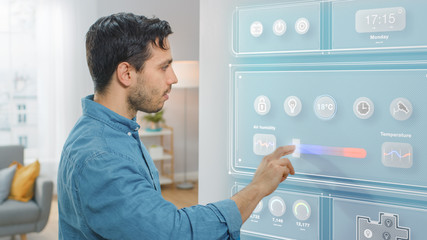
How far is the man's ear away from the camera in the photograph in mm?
1139

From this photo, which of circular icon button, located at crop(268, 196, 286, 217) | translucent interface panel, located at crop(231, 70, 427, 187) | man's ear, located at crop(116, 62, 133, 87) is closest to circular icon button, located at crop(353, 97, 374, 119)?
translucent interface panel, located at crop(231, 70, 427, 187)

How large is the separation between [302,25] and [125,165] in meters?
0.64

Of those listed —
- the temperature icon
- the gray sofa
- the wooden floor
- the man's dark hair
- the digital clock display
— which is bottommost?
the wooden floor

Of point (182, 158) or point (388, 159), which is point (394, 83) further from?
point (182, 158)

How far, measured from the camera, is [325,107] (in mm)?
1321

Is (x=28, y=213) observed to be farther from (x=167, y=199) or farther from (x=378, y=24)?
(x=378, y=24)

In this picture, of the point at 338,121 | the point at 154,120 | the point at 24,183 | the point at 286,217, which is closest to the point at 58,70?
the point at 154,120

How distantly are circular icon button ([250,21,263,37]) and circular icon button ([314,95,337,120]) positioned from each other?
27 cm

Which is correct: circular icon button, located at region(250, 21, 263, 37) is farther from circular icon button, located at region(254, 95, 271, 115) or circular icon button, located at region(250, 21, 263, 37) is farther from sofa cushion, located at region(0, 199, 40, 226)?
sofa cushion, located at region(0, 199, 40, 226)

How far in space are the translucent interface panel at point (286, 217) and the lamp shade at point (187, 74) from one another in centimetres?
391

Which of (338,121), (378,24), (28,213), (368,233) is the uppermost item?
(378,24)

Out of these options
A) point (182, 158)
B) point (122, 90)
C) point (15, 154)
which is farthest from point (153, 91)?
point (182, 158)

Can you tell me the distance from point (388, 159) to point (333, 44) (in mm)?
332

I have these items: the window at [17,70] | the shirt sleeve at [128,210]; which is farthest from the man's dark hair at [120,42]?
the window at [17,70]
